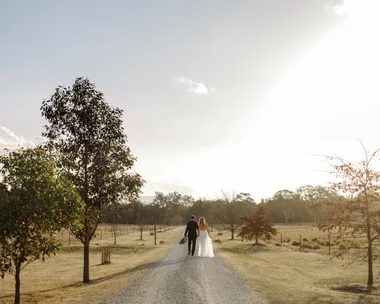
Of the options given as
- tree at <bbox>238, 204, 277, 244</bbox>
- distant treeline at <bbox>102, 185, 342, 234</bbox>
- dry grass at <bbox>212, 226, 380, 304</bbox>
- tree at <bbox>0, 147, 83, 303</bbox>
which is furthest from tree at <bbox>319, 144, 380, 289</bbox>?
distant treeline at <bbox>102, 185, 342, 234</bbox>

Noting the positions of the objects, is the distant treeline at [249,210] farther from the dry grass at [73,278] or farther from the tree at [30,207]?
the tree at [30,207]

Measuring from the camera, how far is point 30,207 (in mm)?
14242

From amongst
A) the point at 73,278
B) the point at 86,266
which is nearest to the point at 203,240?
the point at 86,266

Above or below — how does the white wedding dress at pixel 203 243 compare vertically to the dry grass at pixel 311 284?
above

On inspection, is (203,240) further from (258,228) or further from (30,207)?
(258,228)

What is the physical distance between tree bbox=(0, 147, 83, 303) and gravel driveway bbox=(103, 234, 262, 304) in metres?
4.09

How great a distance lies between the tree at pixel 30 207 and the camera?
1416 centimetres

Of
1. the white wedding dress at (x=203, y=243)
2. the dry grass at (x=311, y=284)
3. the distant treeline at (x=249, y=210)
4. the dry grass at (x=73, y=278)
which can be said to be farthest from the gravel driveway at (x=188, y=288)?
the distant treeline at (x=249, y=210)

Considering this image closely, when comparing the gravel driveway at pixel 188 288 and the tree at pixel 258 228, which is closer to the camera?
the gravel driveway at pixel 188 288

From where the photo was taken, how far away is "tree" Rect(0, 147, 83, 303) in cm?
1416

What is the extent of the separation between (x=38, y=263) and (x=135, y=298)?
2741 cm

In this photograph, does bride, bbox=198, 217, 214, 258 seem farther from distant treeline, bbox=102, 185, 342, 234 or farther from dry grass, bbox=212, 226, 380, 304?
distant treeline, bbox=102, 185, 342, 234

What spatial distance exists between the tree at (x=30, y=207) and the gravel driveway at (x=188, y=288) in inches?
161

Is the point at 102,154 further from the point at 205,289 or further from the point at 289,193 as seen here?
the point at 289,193
